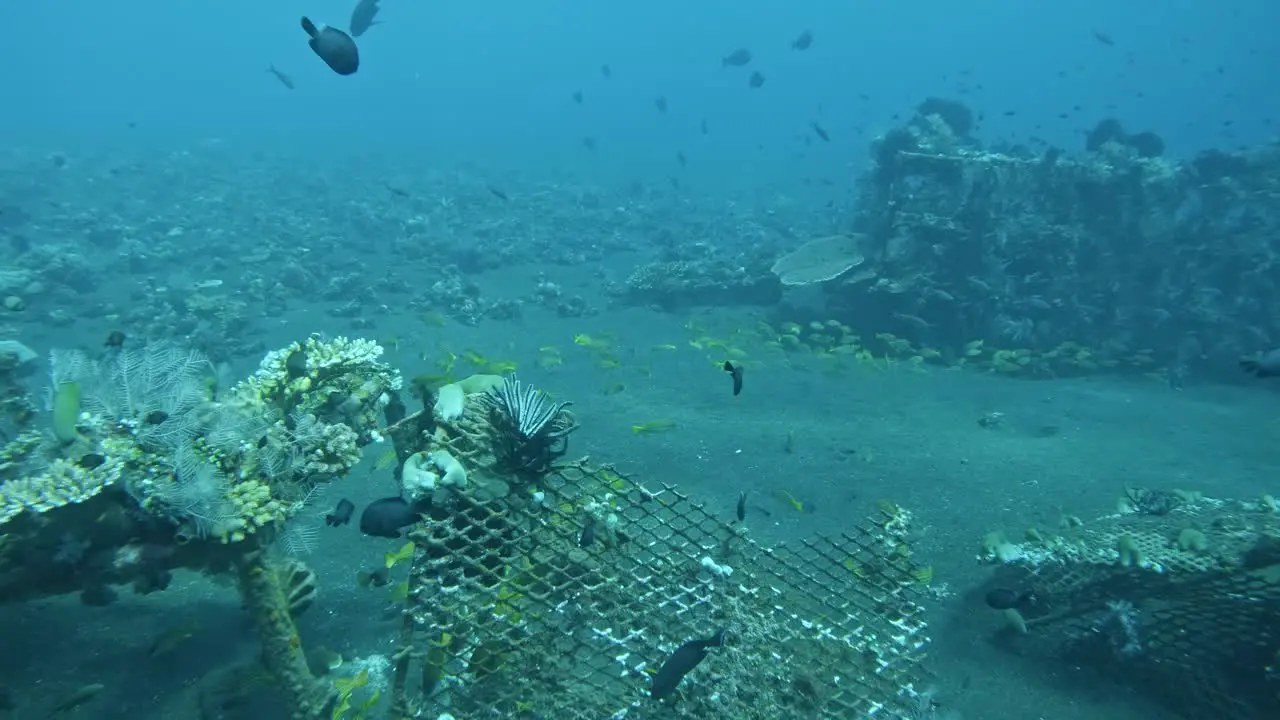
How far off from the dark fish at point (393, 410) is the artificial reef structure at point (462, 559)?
3.15 feet

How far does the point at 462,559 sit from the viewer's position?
3945 mm

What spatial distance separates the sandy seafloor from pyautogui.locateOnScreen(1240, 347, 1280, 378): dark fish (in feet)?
8.81

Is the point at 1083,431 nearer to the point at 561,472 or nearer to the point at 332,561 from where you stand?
the point at 561,472

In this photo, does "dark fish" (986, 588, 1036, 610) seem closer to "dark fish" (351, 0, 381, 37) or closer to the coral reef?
the coral reef

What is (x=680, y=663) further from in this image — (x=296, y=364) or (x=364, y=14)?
(x=364, y=14)

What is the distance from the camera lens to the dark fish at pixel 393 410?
5.96 metres

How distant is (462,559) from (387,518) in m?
0.57

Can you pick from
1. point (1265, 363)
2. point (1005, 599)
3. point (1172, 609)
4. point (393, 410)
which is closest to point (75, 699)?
point (393, 410)

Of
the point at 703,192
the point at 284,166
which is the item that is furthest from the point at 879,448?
the point at 284,166

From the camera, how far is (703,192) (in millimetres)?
40281

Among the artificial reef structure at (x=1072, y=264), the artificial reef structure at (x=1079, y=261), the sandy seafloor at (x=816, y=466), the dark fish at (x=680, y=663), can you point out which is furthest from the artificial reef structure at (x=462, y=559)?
the artificial reef structure at (x=1079, y=261)

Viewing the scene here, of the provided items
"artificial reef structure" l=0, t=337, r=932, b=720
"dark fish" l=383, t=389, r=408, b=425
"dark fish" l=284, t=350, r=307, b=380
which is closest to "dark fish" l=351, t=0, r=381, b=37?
"dark fish" l=284, t=350, r=307, b=380

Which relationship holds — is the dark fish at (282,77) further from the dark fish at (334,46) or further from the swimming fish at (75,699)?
the swimming fish at (75,699)

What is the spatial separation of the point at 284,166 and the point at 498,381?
128ft
